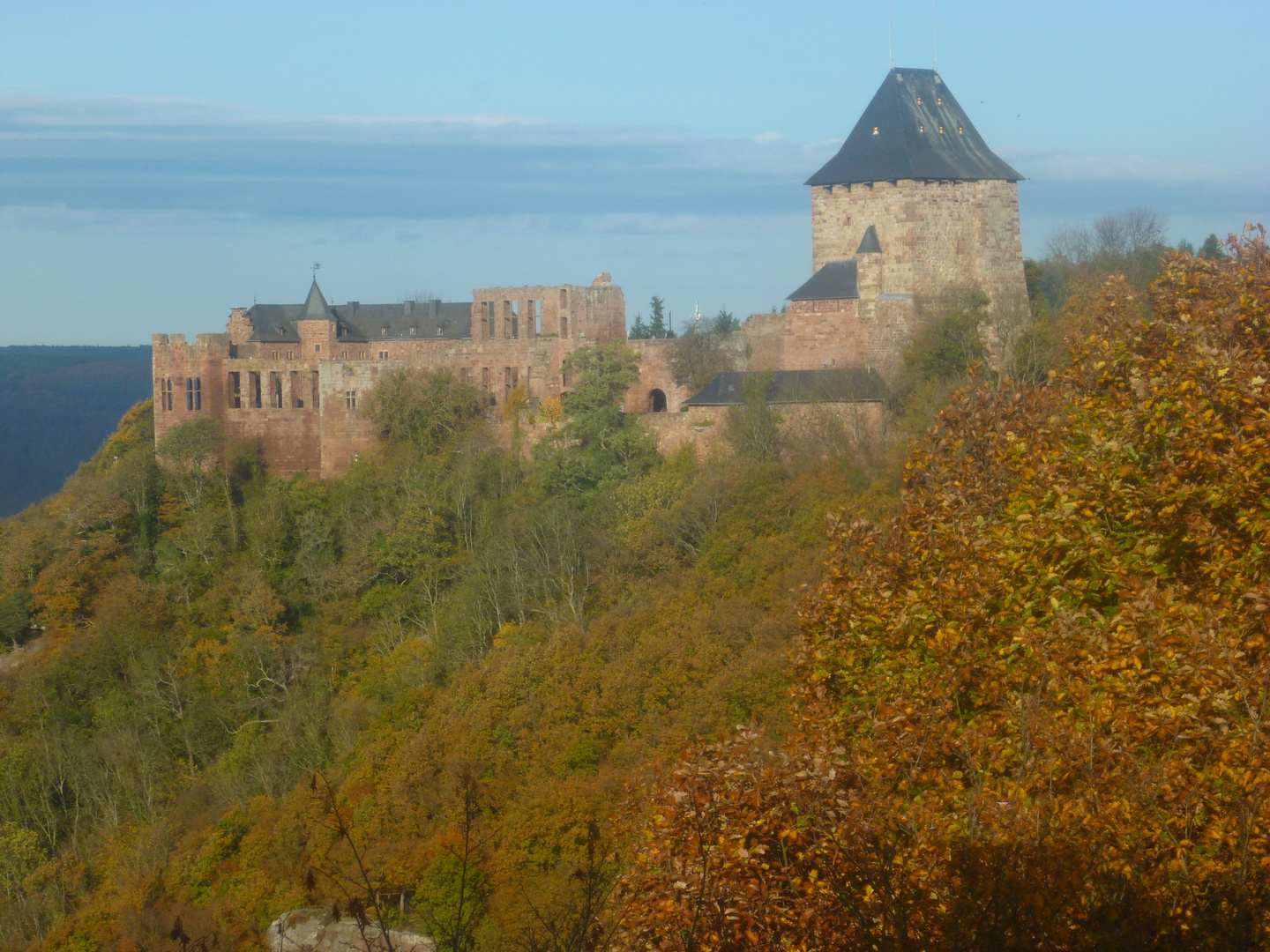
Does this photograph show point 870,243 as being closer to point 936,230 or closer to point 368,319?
point 936,230

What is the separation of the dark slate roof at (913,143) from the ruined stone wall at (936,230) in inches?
11.8

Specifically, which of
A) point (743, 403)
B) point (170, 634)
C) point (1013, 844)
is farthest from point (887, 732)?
point (170, 634)

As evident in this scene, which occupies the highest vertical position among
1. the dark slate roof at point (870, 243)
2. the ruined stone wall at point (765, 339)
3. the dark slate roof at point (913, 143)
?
the dark slate roof at point (913, 143)

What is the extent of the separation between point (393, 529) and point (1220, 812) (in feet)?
117

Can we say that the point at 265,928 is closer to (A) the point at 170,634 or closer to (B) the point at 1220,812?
(A) the point at 170,634

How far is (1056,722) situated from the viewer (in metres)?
10.1

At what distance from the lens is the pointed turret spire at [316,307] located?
57.1 meters

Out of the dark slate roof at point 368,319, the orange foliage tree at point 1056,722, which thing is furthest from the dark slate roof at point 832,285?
the orange foliage tree at point 1056,722

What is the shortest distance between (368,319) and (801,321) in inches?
924

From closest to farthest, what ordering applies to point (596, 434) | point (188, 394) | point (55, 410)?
point (596, 434) → point (188, 394) → point (55, 410)

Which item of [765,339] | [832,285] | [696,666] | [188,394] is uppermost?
[832,285]

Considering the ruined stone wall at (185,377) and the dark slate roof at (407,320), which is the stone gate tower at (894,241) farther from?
the dark slate roof at (407,320)

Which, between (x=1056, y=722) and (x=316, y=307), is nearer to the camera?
(x=1056, y=722)

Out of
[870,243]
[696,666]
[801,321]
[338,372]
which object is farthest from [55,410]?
[696,666]
